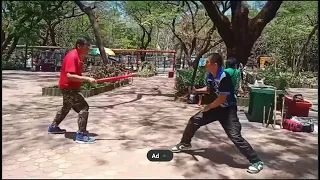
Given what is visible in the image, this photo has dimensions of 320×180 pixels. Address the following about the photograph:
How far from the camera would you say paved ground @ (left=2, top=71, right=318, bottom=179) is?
4.06 metres

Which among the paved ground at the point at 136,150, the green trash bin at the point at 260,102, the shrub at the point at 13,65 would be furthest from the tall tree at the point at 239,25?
the shrub at the point at 13,65

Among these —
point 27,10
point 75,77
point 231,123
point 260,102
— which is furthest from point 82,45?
point 260,102

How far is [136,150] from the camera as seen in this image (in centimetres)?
491

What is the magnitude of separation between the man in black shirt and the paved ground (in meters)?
0.22

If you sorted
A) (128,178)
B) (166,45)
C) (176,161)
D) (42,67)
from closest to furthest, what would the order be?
(128,178)
(176,161)
(42,67)
(166,45)

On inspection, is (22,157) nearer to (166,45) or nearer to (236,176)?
(236,176)

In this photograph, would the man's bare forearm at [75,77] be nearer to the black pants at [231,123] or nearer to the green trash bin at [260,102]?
the black pants at [231,123]

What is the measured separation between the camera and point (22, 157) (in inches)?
184

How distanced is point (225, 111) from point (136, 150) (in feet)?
4.49

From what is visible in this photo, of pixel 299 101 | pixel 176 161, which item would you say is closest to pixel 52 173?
pixel 176 161

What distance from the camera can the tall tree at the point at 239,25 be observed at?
7.58 m

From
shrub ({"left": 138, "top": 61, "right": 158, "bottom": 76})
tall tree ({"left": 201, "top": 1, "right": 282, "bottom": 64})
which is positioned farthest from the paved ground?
shrub ({"left": 138, "top": 61, "right": 158, "bottom": 76})

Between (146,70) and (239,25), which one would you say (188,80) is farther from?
(146,70)

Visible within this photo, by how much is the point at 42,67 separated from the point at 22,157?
73.0 ft
